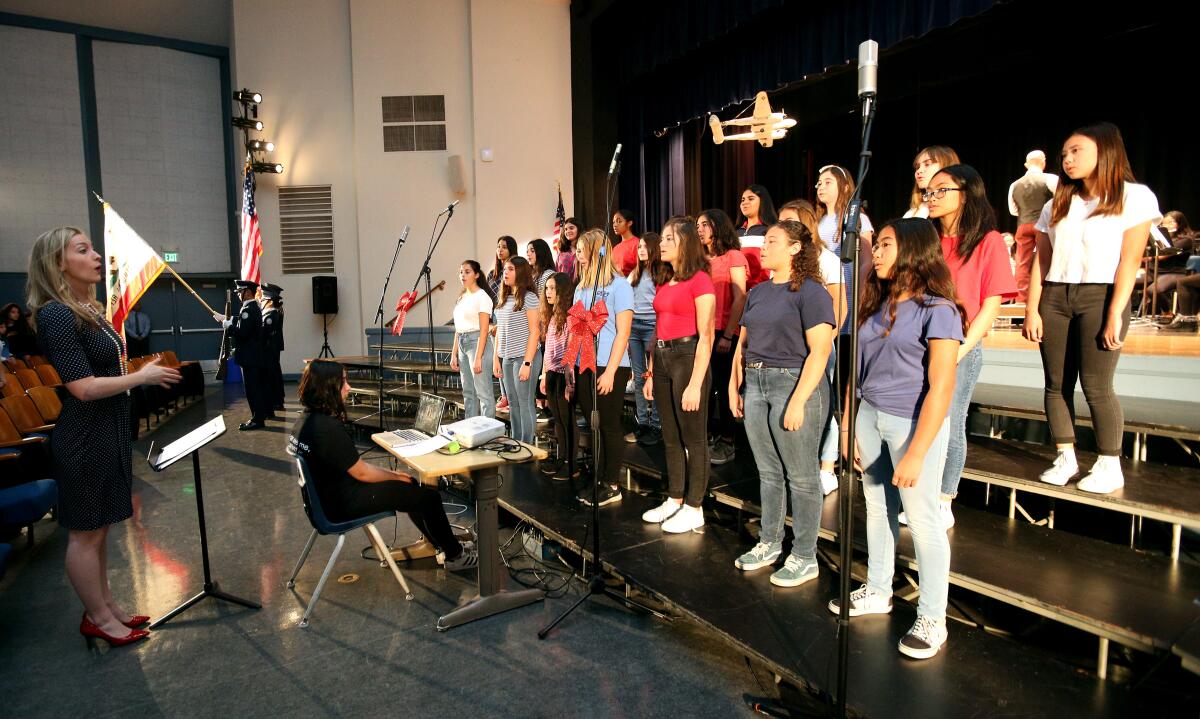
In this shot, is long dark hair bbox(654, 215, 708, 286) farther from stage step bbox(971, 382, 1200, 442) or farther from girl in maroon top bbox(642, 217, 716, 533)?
stage step bbox(971, 382, 1200, 442)

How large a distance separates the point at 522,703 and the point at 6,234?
13.6 meters

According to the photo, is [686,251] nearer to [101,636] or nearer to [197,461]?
[197,461]

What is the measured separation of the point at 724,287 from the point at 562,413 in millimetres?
1365

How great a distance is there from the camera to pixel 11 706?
102 inches

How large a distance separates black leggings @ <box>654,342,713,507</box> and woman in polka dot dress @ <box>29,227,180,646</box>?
2.21m

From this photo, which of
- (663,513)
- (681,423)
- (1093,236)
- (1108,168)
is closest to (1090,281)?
(1093,236)

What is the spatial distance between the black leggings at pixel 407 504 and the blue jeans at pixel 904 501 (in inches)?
82.0

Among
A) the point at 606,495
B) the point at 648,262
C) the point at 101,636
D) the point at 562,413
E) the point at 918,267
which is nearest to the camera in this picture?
the point at 918,267

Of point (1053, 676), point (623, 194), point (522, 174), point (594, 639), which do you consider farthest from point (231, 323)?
point (1053, 676)

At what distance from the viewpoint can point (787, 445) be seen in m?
2.88

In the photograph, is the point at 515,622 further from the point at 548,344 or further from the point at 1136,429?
the point at 1136,429

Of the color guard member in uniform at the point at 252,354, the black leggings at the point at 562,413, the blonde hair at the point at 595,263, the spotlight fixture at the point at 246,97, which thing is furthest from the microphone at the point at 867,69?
the spotlight fixture at the point at 246,97

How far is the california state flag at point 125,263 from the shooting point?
13.7 feet

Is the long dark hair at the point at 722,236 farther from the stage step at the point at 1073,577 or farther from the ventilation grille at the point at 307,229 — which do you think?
the ventilation grille at the point at 307,229
